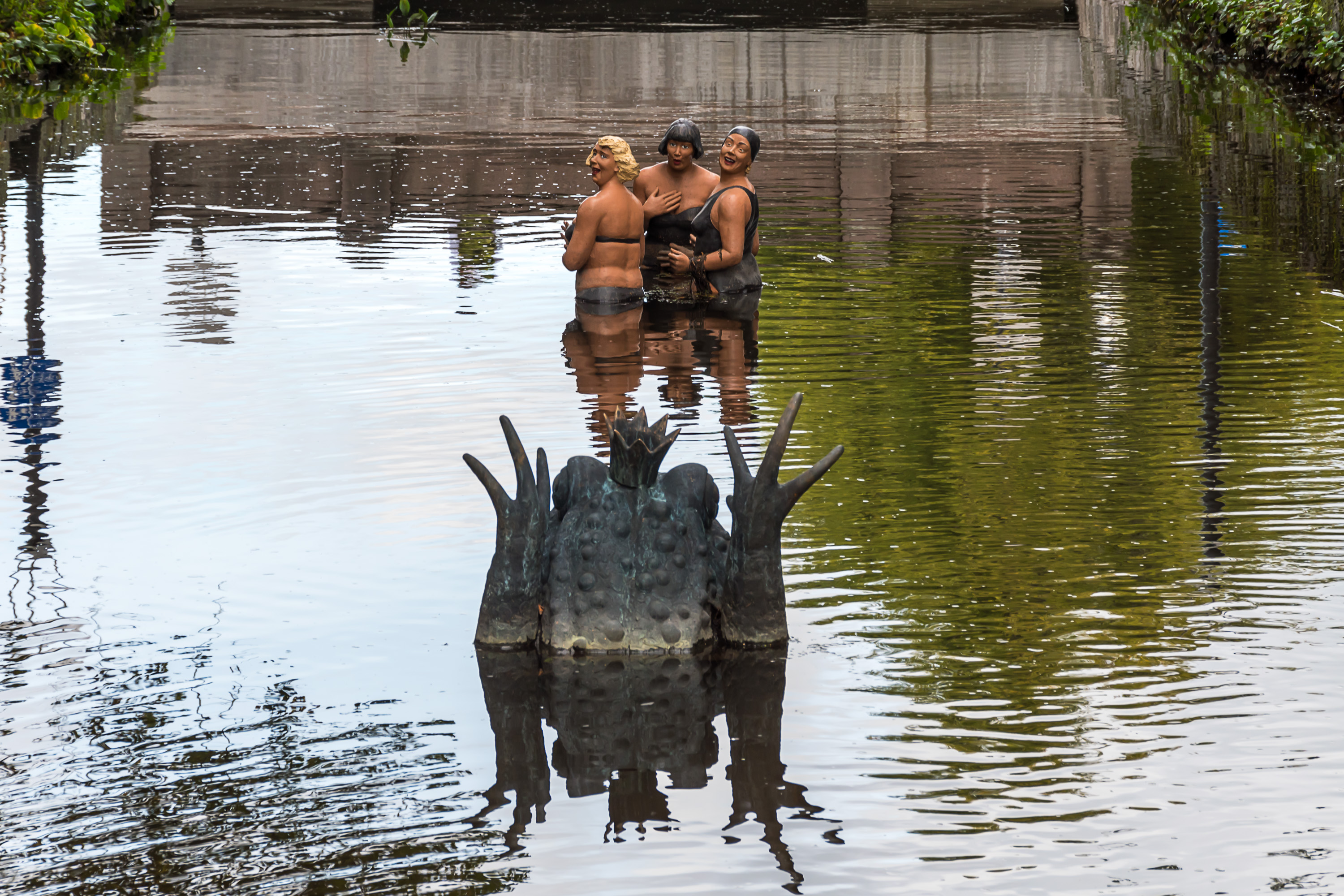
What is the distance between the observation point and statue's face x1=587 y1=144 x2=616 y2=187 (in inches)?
491

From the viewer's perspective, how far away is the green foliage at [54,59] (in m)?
26.7

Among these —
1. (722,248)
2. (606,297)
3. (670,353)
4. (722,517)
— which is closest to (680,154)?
(722,248)

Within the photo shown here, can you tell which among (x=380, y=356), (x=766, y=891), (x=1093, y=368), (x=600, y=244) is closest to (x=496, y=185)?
(x=600, y=244)

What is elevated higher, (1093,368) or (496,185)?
(496,185)

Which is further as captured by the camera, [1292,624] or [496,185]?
[496,185]

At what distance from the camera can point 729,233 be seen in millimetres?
13219

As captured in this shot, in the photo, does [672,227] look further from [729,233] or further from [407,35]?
[407,35]

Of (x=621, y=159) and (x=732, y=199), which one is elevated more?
(x=621, y=159)

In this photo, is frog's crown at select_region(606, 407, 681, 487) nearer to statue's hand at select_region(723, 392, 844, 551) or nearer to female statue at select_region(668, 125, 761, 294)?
statue's hand at select_region(723, 392, 844, 551)

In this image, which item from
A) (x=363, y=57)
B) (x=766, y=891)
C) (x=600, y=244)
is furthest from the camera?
(x=363, y=57)

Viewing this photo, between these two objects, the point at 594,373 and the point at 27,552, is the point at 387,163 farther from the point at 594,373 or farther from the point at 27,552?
the point at 27,552

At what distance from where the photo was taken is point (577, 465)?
21.0 ft

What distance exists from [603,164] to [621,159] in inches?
5.3

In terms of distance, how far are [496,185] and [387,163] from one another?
185cm
